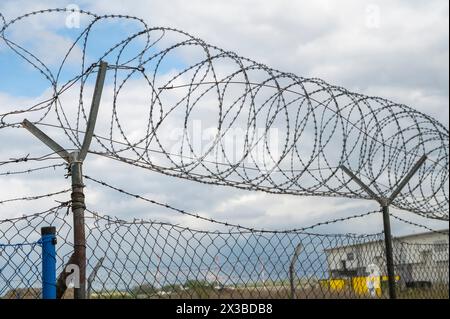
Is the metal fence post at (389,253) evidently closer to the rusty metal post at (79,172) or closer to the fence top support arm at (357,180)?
the fence top support arm at (357,180)

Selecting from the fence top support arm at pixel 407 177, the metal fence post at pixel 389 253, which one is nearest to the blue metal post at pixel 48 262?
the metal fence post at pixel 389 253

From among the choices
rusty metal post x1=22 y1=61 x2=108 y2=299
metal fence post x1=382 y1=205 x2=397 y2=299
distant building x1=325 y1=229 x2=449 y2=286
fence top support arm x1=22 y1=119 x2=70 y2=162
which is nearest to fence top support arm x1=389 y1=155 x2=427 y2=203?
A: metal fence post x1=382 y1=205 x2=397 y2=299

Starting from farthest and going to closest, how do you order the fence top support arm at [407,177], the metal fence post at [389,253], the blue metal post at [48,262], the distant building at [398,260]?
the distant building at [398,260], the fence top support arm at [407,177], the metal fence post at [389,253], the blue metal post at [48,262]

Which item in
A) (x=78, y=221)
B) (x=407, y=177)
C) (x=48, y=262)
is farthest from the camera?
(x=407, y=177)

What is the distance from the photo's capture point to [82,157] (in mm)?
4559

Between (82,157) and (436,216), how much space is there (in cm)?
501

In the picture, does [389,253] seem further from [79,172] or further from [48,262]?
[48,262]

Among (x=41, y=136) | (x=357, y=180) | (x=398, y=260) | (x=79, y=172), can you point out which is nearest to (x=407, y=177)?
(x=357, y=180)

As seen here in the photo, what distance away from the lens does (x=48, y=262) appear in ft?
14.2

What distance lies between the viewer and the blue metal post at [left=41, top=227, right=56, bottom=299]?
168 inches

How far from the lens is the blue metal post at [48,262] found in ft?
14.0

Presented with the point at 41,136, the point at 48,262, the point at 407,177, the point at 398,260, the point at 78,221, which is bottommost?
the point at 48,262

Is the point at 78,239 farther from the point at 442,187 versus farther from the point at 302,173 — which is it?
the point at 442,187

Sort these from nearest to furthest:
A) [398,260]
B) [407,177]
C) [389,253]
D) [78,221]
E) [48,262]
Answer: [48,262] < [78,221] < [389,253] < [407,177] < [398,260]
